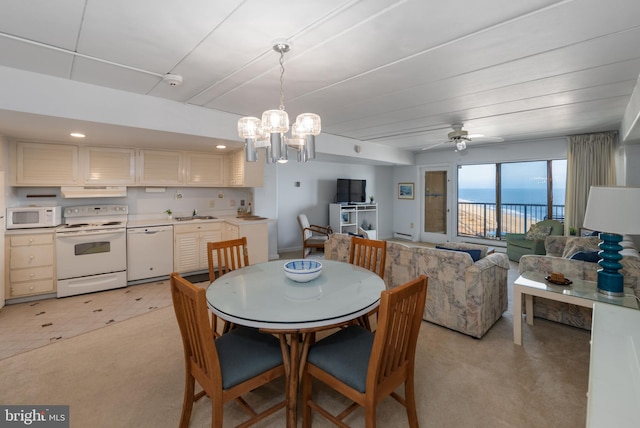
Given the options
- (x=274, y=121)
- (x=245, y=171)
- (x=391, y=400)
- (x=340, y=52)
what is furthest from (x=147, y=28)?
(x=391, y=400)

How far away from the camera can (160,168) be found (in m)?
4.44

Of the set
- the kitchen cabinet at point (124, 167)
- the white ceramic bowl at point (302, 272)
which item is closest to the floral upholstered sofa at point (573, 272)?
the white ceramic bowl at point (302, 272)

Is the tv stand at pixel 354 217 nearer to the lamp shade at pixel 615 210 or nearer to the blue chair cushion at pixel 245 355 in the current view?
the lamp shade at pixel 615 210

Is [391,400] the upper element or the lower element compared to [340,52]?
lower

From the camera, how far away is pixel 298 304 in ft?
5.26

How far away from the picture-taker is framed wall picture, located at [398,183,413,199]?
773cm

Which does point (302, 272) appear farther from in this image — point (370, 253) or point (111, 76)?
point (111, 76)

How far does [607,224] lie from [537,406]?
1350mm

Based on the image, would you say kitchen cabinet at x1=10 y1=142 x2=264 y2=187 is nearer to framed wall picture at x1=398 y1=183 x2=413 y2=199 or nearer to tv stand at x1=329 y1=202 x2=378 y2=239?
tv stand at x1=329 y1=202 x2=378 y2=239

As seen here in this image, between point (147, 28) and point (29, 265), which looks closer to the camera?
point (147, 28)

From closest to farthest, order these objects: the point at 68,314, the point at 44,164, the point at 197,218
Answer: the point at 68,314 → the point at 44,164 → the point at 197,218

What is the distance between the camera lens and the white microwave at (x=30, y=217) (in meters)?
3.41

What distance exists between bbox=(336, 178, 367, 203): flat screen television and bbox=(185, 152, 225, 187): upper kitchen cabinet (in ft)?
9.38

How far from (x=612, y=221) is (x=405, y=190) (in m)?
5.83
